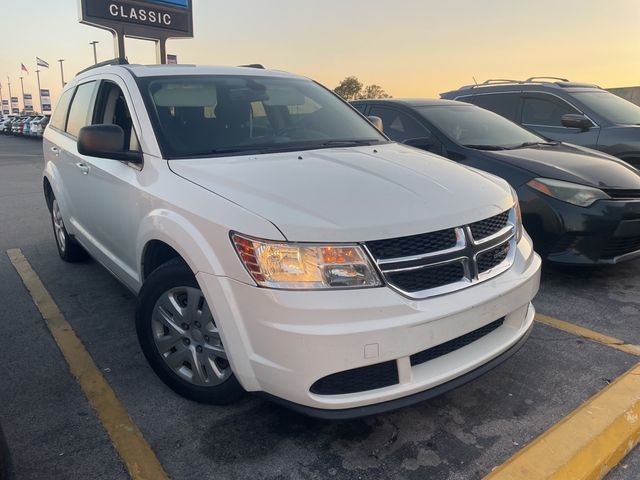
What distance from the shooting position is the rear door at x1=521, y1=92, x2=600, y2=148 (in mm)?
6488

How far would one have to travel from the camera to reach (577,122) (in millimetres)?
6254

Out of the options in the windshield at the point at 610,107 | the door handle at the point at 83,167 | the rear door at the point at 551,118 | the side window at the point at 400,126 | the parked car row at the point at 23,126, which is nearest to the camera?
the door handle at the point at 83,167

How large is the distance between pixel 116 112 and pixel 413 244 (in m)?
2.39

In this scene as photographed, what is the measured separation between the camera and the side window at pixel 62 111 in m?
4.77

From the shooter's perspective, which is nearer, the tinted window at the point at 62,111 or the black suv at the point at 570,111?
the tinted window at the point at 62,111

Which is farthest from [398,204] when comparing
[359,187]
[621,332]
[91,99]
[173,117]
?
[91,99]

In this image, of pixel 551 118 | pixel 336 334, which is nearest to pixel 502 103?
pixel 551 118

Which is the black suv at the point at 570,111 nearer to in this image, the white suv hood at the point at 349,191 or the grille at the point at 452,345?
the white suv hood at the point at 349,191

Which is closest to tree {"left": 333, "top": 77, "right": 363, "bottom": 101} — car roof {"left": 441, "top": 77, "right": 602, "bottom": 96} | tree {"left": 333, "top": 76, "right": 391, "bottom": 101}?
tree {"left": 333, "top": 76, "right": 391, "bottom": 101}

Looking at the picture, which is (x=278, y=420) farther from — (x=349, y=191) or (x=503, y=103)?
(x=503, y=103)

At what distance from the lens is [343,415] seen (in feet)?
6.94

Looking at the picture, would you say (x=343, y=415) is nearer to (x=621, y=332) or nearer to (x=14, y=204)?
(x=621, y=332)

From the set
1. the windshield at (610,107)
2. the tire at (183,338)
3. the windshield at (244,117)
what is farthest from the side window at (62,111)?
the windshield at (610,107)

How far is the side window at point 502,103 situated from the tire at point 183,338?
235 inches
